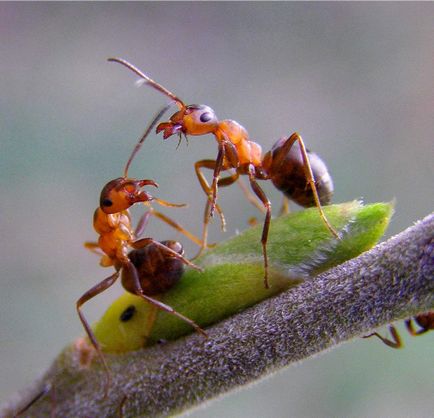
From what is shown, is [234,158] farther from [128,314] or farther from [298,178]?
[128,314]

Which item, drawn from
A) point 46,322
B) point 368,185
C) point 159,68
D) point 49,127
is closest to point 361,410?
point 368,185

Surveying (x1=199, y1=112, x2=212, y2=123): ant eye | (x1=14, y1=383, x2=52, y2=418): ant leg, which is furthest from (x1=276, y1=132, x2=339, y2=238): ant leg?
(x1=14, y1=383, x2=52, y2=418): ant leg

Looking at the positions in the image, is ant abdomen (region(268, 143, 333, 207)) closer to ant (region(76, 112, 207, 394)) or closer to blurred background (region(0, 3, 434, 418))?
ant (region(76, 112, 207, 394))

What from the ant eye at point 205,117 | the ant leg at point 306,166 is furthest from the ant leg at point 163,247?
the ant eye at point 205,117

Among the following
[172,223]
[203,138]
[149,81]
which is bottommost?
[203,138]

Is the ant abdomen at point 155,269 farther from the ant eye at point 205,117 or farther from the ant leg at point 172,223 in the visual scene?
the ant eye at point 205,117

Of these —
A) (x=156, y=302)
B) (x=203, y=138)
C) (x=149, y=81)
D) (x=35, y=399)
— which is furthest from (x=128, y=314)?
(x=203, y=138)
